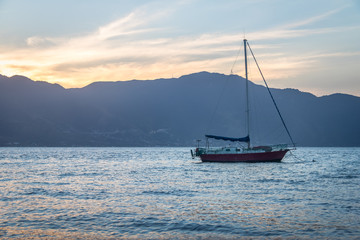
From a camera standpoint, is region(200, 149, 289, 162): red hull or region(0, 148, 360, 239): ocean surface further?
region(200, 149, 289, 162): red hull

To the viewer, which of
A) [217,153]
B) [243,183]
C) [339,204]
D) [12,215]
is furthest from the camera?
[217,153]

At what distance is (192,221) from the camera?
17.1 m

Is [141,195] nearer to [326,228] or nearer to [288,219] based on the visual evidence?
[288,219]

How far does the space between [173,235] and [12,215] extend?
9563 mm

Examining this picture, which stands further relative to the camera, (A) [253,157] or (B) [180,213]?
(A) [253,157]

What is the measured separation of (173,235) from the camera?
582 inches

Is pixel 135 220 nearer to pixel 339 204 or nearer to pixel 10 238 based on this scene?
pixel 10 238

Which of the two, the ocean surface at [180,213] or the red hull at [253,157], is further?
the red hull at [253,157]

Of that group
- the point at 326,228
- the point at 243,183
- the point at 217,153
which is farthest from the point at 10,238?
the point at 217,153

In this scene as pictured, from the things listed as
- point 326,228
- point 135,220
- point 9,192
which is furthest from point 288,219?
point 9,192

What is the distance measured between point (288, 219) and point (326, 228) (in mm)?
2094

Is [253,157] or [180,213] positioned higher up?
[253,157]

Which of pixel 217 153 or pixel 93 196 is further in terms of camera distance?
pixel 217 153

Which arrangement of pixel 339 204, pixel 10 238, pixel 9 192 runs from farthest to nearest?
1. pixel 9 192
2. pixel 339 204
3. pixel 10 238
